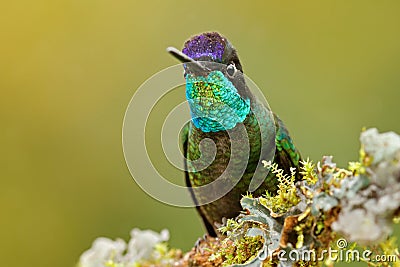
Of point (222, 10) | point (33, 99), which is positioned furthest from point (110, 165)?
point (222, 10)

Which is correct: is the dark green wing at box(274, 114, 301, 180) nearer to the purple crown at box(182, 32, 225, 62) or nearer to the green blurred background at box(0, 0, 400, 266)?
the purple crown at box(182, 32, 225, 62)

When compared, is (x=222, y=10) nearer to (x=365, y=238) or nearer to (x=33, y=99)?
(x=33, y=99)

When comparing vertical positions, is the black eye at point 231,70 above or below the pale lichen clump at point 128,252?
above

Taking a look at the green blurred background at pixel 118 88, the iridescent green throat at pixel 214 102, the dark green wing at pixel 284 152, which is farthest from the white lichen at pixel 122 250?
the green blurred background at pixel 118 88

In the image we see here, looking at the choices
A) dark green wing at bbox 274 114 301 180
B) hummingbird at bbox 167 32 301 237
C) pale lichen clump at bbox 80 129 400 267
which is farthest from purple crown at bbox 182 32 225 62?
pale lichen clump at bbox 80 129 400 267

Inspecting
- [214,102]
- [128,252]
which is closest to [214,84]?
[214,102]

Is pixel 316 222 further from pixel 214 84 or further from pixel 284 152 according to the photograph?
pixel 284 152

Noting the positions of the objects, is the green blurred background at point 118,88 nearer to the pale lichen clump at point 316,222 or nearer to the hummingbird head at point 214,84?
the hummingbird head at point 214,84

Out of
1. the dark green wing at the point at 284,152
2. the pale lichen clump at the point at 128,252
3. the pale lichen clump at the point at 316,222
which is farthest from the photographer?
the dark green wing at the point at 284,152
